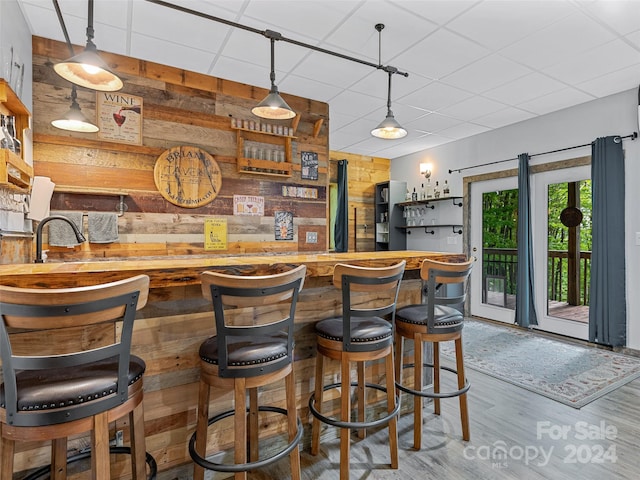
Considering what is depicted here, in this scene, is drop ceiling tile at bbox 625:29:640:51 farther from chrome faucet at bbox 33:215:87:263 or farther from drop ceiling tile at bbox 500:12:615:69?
chrome faucet at bbox 33:215:87:263

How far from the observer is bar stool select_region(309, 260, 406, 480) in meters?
1.69

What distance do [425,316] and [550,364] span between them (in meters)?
2.32

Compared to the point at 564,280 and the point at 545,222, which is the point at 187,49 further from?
the point at 564,280

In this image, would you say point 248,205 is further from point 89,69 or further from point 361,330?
point 361,330

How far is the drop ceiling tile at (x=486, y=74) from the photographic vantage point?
3.19 meters

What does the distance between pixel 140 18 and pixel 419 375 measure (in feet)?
10.1

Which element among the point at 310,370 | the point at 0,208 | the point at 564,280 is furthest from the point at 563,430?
the point at 0,208

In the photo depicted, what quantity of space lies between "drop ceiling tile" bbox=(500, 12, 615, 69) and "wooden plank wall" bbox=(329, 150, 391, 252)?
12.0 ft

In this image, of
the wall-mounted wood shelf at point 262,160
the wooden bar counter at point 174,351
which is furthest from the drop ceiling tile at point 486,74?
the wooden bar counter at point 174,351

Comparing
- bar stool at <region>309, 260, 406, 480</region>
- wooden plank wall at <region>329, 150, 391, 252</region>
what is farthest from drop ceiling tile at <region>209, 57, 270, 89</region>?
wooden plank wall at <region>329, 150, 391, 252</region>

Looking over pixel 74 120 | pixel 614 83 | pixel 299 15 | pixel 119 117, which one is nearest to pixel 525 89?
pixel 614 83

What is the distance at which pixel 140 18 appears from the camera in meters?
2.55

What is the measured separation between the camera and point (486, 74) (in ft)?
11.1

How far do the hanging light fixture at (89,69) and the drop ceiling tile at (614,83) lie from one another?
426 cm
